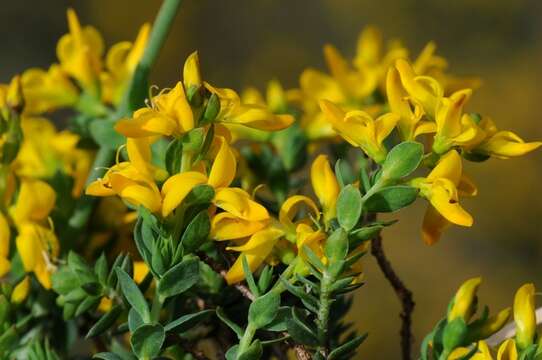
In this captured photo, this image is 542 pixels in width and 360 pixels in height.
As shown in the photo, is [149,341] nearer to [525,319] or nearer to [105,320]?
[105,320]

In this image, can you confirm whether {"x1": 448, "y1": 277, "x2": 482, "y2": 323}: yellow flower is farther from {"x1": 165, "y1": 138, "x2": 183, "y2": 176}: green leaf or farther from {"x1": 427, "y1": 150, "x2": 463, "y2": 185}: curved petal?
→ {"x1": 165, "y1": 138, "x2": 183, "y2": 176}: green leaf

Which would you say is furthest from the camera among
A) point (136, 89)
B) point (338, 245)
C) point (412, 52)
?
point (412, 52)

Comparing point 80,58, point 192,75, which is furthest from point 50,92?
point 192,75

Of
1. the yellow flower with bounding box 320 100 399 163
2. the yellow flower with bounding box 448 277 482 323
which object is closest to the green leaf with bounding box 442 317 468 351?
the yellow flower with bounding box 448 277 482 323

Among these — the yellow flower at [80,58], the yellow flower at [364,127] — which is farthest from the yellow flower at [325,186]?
the yellow flower at [80,58]

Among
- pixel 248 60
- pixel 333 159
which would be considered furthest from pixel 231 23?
pixel 333 159

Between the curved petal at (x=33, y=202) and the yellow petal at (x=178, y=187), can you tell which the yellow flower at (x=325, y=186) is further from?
the curved petal at (x=33, y=202)

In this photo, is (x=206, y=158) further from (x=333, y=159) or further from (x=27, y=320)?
(x=333, y=159)
